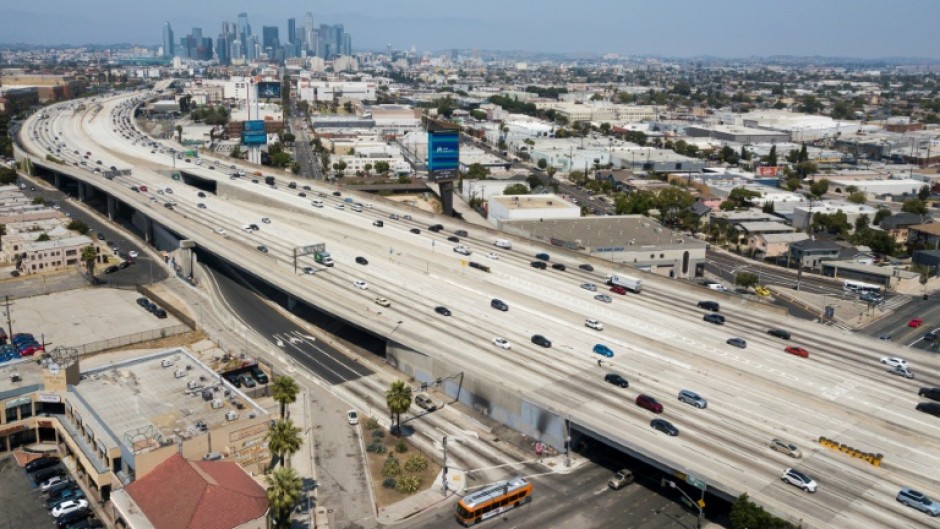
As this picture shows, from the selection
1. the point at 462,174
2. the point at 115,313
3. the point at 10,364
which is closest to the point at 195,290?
the point at 115,313

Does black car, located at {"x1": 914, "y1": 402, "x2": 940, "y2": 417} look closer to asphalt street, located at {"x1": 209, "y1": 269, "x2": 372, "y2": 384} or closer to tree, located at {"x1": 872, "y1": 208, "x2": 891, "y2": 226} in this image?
asphalt street, located at {"x1": 209, "y1": 269, "x2": 372, "y2": 384}

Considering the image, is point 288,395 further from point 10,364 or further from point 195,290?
point 195,290

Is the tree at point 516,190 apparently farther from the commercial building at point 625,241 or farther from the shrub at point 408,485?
the shrub at point 408,485

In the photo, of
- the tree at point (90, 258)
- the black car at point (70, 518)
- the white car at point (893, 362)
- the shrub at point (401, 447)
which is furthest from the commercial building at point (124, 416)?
the white car at point (893, 362)

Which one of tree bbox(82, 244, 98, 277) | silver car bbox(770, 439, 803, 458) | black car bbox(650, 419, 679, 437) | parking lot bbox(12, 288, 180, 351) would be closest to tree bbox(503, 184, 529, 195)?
tree bbox(82, 244, 98, 277)

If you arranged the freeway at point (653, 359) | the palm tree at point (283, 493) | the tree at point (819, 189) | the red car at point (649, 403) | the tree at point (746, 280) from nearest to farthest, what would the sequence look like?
the palm tree at point (283, 493), the freeway at point (653, 359), the red car at point (649, 403), the tree at point (746, 280), the tree at point (819, 189)

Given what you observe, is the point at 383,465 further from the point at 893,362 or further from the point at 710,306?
the point at 893,362
